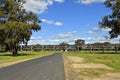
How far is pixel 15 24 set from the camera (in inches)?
2648

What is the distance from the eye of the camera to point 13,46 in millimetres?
74938

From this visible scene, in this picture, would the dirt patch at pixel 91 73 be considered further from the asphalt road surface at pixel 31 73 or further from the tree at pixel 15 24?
the tree at pixel 15 24

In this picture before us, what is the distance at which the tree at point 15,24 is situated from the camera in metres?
67.6

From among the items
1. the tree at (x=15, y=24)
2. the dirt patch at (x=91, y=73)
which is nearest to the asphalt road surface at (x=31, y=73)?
the dirt patch at (x=91, y=73)

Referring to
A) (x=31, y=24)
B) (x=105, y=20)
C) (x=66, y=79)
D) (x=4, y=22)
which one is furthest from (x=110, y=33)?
(x=66, y=79)

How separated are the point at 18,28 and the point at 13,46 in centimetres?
866

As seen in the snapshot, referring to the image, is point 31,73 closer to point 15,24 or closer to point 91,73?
point 91,73

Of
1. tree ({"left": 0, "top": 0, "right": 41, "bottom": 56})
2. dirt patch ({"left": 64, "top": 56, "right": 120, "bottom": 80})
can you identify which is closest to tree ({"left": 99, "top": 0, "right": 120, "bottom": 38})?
tree ({"left": 0, "top": 0, "right": 41, "bottom": 56})

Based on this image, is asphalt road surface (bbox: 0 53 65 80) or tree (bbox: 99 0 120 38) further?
tree (bbox: 99 0 120 38)

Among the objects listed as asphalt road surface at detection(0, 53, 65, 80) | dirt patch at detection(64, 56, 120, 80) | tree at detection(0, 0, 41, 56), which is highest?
tree at detection(0, 0, 41, 56)

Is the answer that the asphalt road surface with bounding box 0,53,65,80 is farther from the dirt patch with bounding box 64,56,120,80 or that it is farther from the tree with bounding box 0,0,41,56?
the tree with bounding box 0,0,41,56

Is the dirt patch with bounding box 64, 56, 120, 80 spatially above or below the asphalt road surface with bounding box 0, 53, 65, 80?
below

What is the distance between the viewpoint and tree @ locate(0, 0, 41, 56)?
67625 mm

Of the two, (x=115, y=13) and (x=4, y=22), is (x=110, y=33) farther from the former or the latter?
(x=4, y=22)
